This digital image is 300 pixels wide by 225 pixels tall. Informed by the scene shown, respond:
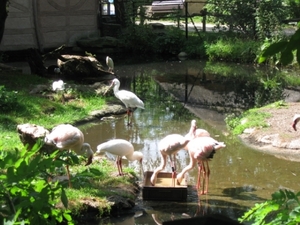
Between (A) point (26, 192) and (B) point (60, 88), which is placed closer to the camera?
(A) point (26, 192)

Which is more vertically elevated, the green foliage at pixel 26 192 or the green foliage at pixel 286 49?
the green foliage at pixel 286 49

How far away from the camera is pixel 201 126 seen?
10789 millimetres

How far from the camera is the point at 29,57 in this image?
1523cm

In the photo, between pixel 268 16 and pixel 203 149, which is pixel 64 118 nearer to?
pixel 203 149

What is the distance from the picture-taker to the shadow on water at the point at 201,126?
6.92 m

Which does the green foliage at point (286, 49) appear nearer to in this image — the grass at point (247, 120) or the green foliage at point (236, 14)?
the grass at point (247, 120)

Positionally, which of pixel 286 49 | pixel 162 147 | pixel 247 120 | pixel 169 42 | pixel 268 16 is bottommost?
pixel 247 120

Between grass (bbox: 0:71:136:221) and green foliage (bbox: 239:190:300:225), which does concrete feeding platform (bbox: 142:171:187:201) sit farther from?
green foliage (bbox: 239:190:300:225)

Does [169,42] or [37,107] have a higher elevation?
[169,42]

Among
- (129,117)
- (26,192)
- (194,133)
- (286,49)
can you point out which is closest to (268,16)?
(129,117)

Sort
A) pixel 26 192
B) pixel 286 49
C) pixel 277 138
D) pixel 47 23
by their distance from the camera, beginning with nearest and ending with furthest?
pixel 286 49 → pixel 26 192 → pixel 277 138 → pixel 47 23

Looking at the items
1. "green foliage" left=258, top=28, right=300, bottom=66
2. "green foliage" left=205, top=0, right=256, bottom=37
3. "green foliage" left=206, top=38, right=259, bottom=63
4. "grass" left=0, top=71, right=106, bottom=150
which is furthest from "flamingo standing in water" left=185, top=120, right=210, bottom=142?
"green foliage" left=205, top=0, right=256, bottom=37

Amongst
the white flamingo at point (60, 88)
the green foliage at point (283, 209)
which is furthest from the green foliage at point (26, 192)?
the white flamingo at point (60, 88)

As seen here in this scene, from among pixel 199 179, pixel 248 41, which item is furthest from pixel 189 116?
pixel 248 41
